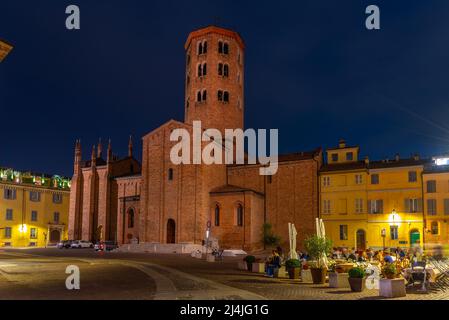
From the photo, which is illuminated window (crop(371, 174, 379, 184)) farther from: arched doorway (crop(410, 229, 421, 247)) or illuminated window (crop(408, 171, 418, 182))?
arched doorway (crop(410, 229, 421, 247))

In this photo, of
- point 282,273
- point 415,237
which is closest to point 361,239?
point 415,237

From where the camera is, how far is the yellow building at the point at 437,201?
4206cm

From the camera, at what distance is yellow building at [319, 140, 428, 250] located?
43844mm

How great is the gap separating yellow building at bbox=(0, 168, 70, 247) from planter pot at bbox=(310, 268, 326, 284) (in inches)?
2290

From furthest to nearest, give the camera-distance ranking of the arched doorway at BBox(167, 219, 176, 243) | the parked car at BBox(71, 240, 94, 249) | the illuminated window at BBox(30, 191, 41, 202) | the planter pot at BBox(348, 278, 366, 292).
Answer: the illuminated window at BBox(30, 191, 41, 202) → the parked car at BBox(71, 240, 94, 249) → the arched doorway at BBox(167, 219, 176, 243) → the planter pot at BBox(348, 278, 366, 292)

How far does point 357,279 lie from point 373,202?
104 ft

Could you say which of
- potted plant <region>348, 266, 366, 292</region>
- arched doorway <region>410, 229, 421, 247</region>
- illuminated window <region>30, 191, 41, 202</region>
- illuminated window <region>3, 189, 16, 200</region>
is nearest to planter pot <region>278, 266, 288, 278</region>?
potted plant <region>348, 266, 366, 292</region>

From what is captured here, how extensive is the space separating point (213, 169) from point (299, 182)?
9.73 meters

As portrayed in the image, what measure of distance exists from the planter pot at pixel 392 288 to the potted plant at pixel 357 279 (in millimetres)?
1148

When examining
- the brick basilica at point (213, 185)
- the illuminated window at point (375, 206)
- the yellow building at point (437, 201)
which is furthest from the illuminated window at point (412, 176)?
the brick basilica at point (213, 185)

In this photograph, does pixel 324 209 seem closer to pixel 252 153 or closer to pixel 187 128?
pixel 252 153

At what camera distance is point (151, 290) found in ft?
51.8

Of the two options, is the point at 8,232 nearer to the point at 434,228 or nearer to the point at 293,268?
the point at 434,228
